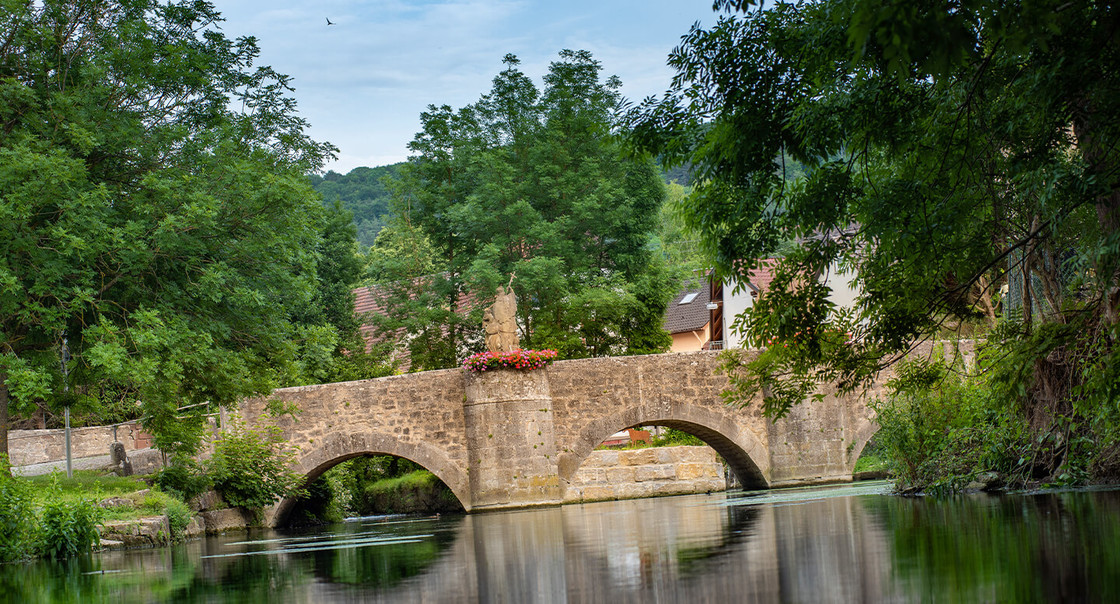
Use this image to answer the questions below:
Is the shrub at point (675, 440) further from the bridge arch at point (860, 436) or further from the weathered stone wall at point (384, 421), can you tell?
the weathered stone wall at point (384, 421)

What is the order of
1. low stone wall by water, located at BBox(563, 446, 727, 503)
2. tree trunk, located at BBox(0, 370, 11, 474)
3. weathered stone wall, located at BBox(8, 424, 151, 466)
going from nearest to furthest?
tree trunk, located at BBox(0, 370, 11, 474) → low stone wall by water, located at BBox(563, 446, 727, 503) → weathered stone wall, located at BBox(8, 424, 151, 466)

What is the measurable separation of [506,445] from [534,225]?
700 cm

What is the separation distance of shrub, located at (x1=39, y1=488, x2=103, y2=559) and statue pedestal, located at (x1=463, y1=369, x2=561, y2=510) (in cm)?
817

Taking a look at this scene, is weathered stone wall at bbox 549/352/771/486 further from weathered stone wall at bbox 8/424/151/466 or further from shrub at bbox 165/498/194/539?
weathered stone wall at bbox 8/424/151/466

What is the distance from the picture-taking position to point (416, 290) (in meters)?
26.9

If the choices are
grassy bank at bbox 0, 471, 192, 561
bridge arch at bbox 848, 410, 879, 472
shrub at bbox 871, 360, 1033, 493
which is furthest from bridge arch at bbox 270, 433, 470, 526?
shrub at bbox 871, 360, 1033, 493

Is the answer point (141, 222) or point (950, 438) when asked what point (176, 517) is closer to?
point (141, 222)

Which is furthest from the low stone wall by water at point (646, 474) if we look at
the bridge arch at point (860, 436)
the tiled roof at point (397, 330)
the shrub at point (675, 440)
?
the tiled roof at point (397, 330)

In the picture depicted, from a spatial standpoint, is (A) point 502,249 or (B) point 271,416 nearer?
(B) point 271,416

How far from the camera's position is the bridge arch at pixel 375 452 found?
1944 centimetres

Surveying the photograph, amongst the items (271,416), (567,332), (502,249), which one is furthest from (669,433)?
(271,416)

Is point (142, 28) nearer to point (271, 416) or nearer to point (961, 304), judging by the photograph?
point (271, 416)

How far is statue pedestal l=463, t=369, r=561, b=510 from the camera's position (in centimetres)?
1945

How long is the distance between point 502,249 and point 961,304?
1798 centimetres
